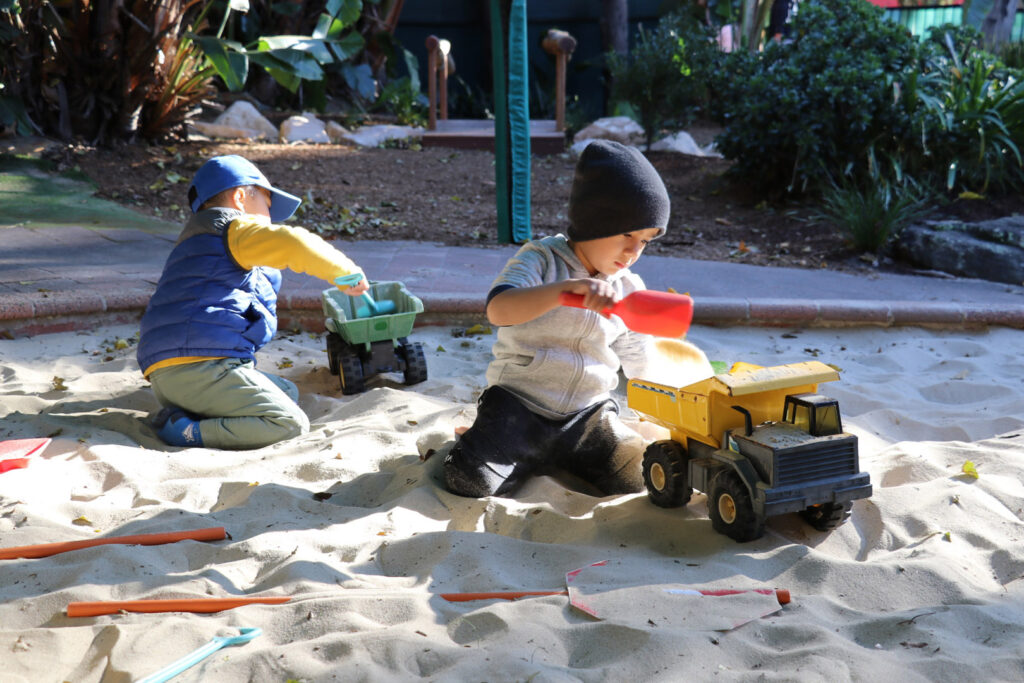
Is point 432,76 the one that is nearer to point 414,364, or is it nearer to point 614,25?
point 614,25

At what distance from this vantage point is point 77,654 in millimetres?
Result: 1969

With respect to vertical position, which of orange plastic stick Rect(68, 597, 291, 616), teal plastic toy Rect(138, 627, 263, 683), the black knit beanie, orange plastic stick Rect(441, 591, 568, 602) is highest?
the black knit beanie

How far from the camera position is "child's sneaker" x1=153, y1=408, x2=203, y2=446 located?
3.43 m

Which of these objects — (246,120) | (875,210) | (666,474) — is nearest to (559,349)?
(666,474)

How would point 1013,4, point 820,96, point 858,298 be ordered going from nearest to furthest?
1. point 858,298
2. point 820,96
3. point 1013,4

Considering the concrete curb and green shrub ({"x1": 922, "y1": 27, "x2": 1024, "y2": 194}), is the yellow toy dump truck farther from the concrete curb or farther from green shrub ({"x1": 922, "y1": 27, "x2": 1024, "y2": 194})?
green shrub ({"x1": 922, "y1": 27, "x2": 1024, "y2": 194})

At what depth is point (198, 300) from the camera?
3529 millimetres

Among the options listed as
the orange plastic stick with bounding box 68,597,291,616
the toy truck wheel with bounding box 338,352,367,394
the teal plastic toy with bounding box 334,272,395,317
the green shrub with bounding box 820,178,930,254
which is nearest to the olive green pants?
the toy truck wheel with bounding box 338,352,367,394

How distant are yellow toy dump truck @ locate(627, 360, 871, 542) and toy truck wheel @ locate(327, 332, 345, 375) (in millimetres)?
1841

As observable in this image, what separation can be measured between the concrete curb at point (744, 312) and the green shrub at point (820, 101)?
2.87 metres

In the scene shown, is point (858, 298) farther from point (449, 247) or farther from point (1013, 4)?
point (1013, 4)

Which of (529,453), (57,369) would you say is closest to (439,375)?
(529,453)

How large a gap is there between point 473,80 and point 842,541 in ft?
51.9

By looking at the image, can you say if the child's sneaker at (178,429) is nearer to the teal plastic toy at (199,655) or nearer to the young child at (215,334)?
the young child at (215,334)
